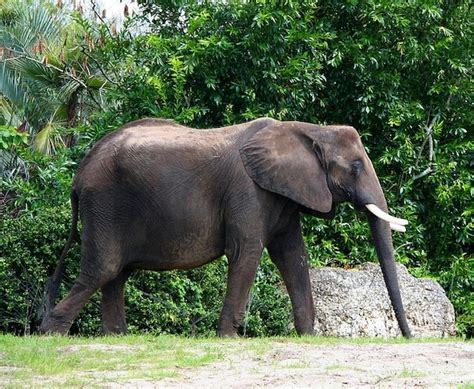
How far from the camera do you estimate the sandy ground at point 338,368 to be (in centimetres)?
833

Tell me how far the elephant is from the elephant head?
1cm

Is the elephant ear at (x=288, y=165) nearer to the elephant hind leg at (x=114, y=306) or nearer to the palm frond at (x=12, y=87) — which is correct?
the elephant hind leg at (x=114, y=306)

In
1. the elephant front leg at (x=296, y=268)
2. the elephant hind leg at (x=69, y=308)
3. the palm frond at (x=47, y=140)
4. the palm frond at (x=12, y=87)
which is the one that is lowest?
the elephant hind leg at (x=69, y=308)

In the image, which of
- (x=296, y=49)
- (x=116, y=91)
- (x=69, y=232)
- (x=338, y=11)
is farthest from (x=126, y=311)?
(x=338, y=11)

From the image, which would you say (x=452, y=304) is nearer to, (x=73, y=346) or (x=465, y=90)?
(x=465, y=90)

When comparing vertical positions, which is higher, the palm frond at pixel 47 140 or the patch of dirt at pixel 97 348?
the palm frond at pixel 47 140

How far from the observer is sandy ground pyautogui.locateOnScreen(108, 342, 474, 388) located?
8.33 metres

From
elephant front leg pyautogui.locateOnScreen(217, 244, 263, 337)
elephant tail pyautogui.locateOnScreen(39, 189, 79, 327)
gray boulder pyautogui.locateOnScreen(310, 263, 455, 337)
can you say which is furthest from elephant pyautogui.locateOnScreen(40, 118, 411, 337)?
gray boulder pyautogui.locateOnScreen(310, 263, 455, 337)

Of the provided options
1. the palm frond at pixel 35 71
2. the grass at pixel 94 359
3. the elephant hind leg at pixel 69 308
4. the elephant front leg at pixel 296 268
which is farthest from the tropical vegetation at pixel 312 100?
the grass at pixel 94 359

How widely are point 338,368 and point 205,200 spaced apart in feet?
13.6

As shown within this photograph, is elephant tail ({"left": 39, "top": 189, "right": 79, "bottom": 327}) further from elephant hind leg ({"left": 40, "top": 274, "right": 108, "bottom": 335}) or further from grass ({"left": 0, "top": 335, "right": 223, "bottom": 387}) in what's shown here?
grass ({"left": 0, "top": 335, "right": 223, "bottom": 387})

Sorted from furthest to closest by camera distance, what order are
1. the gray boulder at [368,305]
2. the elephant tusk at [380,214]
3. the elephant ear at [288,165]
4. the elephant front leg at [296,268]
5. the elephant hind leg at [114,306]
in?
→ the gray boulder at [368,305] < the elephant front leg at [296,268] < the elephant hind leg at [114,306] < the elephant tusk at [380,214] < the elephant ear at [288,165]

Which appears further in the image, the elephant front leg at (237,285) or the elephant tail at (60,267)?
the elephant tail at (60,267)

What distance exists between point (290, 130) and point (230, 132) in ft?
2.24
